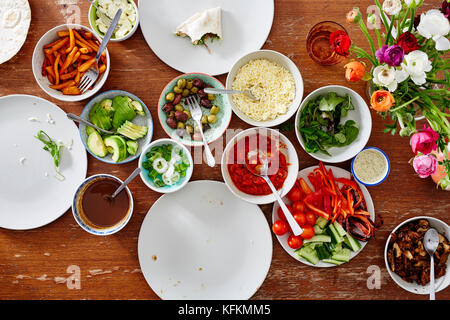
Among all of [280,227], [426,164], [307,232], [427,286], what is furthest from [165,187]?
[427,286]

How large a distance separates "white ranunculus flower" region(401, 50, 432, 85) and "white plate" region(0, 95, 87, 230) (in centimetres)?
132

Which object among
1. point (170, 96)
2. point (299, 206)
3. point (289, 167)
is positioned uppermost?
point (170, 96)

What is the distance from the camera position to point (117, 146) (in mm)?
1478

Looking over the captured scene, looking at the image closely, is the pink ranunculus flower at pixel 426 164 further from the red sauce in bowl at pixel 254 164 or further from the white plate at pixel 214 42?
the white plate at pixel 214 42

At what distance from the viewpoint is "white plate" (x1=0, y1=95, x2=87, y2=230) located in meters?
1.55

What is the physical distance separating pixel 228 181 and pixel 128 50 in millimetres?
765

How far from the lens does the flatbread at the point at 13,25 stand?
153 cm

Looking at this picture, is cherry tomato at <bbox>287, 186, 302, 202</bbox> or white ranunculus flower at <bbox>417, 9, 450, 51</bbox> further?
cherry tomato at <bbox>287, 186, 302, 202</bbox>

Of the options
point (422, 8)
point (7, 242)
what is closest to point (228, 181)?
point (7, 242)

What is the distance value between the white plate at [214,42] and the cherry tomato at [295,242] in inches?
32.3

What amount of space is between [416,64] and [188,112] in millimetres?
921

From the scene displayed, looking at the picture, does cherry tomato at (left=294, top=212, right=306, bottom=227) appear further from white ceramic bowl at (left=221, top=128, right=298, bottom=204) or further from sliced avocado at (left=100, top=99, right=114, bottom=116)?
sliced avocado at (left=100, top=99, right=114, bottom=116)

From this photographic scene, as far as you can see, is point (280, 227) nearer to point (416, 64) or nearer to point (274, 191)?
point (274, 191)

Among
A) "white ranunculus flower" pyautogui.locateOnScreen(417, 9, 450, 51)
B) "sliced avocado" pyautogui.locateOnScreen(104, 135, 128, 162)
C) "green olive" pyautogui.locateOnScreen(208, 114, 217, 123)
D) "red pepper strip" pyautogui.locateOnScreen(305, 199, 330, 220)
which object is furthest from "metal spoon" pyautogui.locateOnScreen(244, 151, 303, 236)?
"white ranunculus flower" pyautogui.locateOnScreen(417, 9, 450, 51)
